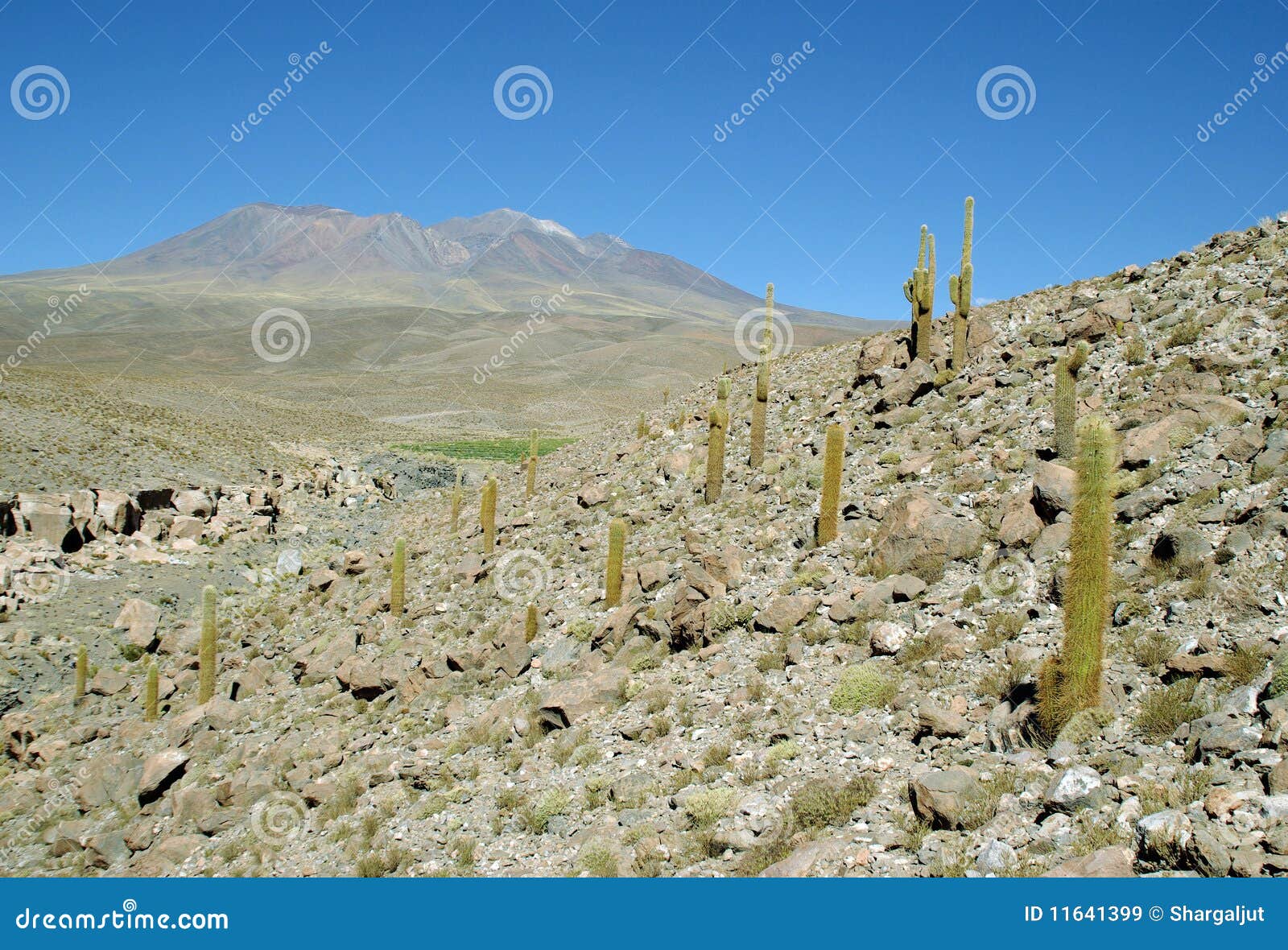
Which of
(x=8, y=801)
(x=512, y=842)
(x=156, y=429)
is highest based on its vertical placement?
(x=156, y=429)

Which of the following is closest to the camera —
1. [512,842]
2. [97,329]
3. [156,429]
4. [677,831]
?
[677,831]

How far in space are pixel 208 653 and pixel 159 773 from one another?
351 centimetres

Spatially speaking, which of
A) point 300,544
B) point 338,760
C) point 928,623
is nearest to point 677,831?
point 928,623

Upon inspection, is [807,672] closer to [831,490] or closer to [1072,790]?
[1072,790]

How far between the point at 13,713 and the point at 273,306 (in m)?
194

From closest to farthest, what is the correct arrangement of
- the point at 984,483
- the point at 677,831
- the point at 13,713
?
the point at 677,831, the point at 984,483, the point at 13,713

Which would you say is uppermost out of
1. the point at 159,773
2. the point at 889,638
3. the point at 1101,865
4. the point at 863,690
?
the point at 889,638

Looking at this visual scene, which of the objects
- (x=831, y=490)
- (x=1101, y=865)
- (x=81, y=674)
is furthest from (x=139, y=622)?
(x=1101, y=865)

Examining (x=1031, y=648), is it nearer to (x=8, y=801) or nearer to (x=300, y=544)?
(x=8, y=801)

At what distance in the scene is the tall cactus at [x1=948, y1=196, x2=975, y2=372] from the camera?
54.3 feet

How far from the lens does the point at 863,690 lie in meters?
8.27

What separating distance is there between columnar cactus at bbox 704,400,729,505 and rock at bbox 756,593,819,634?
227 inches

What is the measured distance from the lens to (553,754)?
9.28m

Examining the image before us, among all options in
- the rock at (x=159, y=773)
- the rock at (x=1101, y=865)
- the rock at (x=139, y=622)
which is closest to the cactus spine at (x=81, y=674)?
the rock at (x=139, y=622)
